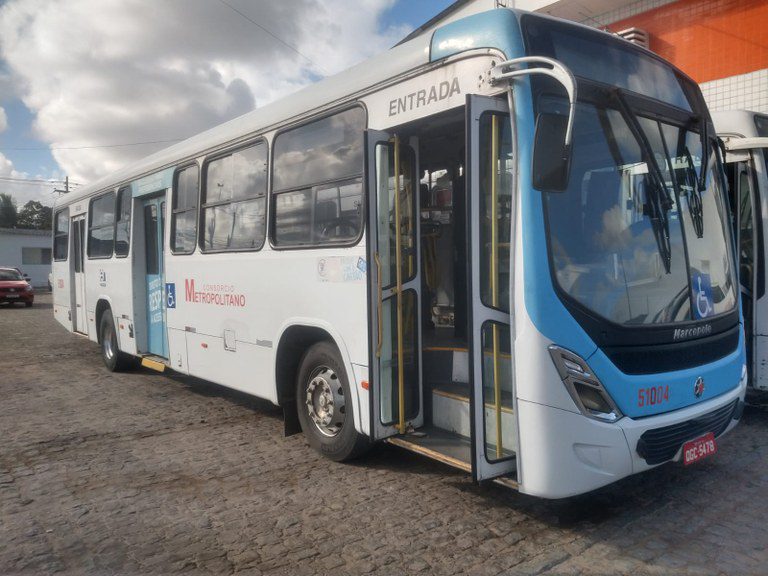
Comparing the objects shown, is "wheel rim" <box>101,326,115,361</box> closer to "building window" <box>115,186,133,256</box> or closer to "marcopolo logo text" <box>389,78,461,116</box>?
"building window" <box>115,186,133,256</box>

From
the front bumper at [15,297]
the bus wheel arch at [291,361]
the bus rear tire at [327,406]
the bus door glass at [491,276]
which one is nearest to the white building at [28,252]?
the front bumper at [15,297]

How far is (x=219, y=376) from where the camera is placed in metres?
6.86

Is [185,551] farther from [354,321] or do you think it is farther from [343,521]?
[354,321]

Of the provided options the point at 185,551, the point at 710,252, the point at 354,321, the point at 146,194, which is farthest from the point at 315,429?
the point at 146,194

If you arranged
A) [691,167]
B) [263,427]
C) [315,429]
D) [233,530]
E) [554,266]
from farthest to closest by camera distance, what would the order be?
[263,427]
[315,429]
[691,167]
[233,530]
[554,266]

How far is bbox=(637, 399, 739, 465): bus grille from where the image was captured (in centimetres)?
374

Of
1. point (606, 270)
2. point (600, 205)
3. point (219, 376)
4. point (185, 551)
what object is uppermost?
point (600, 205)

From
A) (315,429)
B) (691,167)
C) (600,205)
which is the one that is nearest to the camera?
(600,205)

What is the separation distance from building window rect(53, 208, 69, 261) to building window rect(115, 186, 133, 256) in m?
3.19

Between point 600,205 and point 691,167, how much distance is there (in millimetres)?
1089

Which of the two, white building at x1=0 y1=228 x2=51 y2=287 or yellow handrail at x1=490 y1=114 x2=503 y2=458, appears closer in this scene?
yellow handrail at x1=490 y1=114 x2=503 y2=458

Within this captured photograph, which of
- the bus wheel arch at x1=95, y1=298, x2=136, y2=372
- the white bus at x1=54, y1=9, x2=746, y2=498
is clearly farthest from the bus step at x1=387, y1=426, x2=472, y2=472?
the bus wheel arch at x1=95, y1=298, x2=136, y2=372

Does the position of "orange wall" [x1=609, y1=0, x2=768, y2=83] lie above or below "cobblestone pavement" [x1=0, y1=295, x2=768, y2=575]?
above

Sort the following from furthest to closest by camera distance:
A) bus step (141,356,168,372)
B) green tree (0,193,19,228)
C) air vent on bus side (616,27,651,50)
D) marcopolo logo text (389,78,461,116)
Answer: green tree (0,193,19,228)
air vent on bus side (616,27,651,50)
bus step (141,356,168,372)
marcopolo logo text (389,78,461,116)
